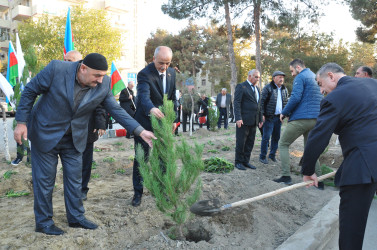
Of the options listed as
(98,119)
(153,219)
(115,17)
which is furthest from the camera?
(115,17)

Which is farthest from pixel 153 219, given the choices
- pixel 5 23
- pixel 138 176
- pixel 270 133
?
pixel 5 23

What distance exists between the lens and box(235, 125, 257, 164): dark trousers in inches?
225

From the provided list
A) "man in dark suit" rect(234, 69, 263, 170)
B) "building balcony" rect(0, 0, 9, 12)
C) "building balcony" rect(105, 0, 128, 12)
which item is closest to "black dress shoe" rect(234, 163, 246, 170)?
"man in dark suit" rect(234, 69, 263, 170)

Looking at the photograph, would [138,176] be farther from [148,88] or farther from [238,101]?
[238,101]

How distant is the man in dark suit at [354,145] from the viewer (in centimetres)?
233

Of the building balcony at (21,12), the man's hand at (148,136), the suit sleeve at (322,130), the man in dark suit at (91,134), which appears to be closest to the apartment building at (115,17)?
the building balcony at (21,12)

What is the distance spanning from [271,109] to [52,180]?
486 cm

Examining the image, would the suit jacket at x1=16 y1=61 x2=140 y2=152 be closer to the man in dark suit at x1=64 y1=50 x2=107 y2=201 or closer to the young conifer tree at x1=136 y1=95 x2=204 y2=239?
the young conifer tree at x1=136 y1=95 x2=204 y2=239

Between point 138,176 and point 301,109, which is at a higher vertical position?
point 301,109

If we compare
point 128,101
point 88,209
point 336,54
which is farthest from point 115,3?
point 88,209

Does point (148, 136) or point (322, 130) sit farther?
point (148, 136)

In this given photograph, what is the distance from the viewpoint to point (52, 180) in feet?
9.68

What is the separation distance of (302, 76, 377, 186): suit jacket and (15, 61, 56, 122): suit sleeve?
254cm

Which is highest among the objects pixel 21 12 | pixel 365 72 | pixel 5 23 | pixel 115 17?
pixel 115 17
